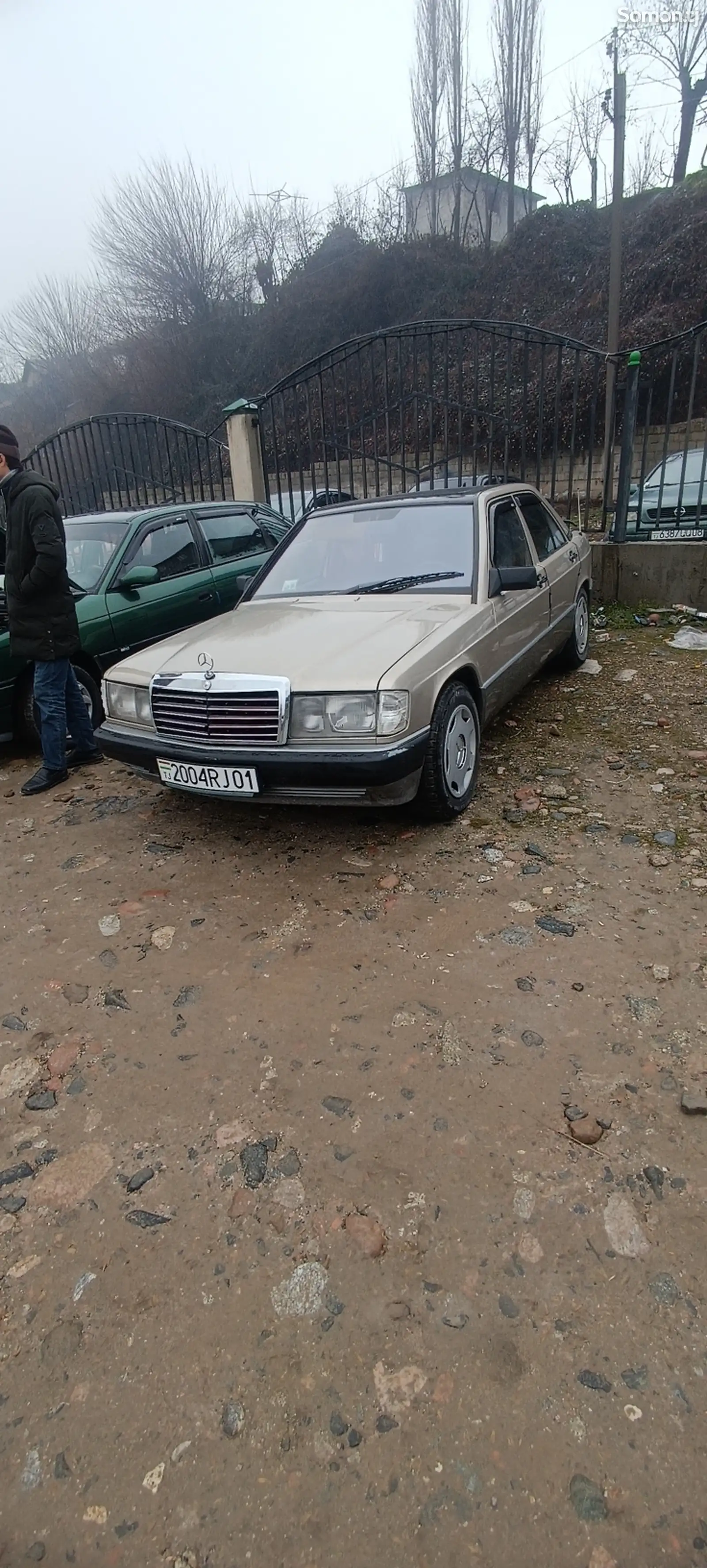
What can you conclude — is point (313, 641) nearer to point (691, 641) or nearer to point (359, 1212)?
point (359, 1212)

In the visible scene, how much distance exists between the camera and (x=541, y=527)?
5.27m

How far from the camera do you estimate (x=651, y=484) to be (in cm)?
820

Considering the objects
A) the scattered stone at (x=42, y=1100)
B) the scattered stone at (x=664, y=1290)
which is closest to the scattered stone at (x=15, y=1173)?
the scattered stone at (x=42, y=1100)

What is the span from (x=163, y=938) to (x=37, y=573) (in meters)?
2.32

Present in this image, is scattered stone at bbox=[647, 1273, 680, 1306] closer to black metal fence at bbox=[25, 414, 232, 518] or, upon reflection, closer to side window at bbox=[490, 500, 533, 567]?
side window at bbox=[490, 500, 533, 567]

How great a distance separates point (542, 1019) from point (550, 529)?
159 inches

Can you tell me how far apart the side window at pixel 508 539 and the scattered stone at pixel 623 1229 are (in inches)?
124

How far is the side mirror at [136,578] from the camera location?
5320 millimetres

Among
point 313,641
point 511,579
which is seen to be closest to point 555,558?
point 511,579

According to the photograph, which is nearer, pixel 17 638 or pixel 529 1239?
pixel 529 1239

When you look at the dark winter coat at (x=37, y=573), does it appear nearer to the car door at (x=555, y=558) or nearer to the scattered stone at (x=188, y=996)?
the scattered stone at (x=188, y=996)

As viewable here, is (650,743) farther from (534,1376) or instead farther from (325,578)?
(534,1376)

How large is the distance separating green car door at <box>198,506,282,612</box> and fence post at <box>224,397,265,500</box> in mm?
2509

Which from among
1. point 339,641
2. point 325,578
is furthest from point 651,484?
point 339,641
